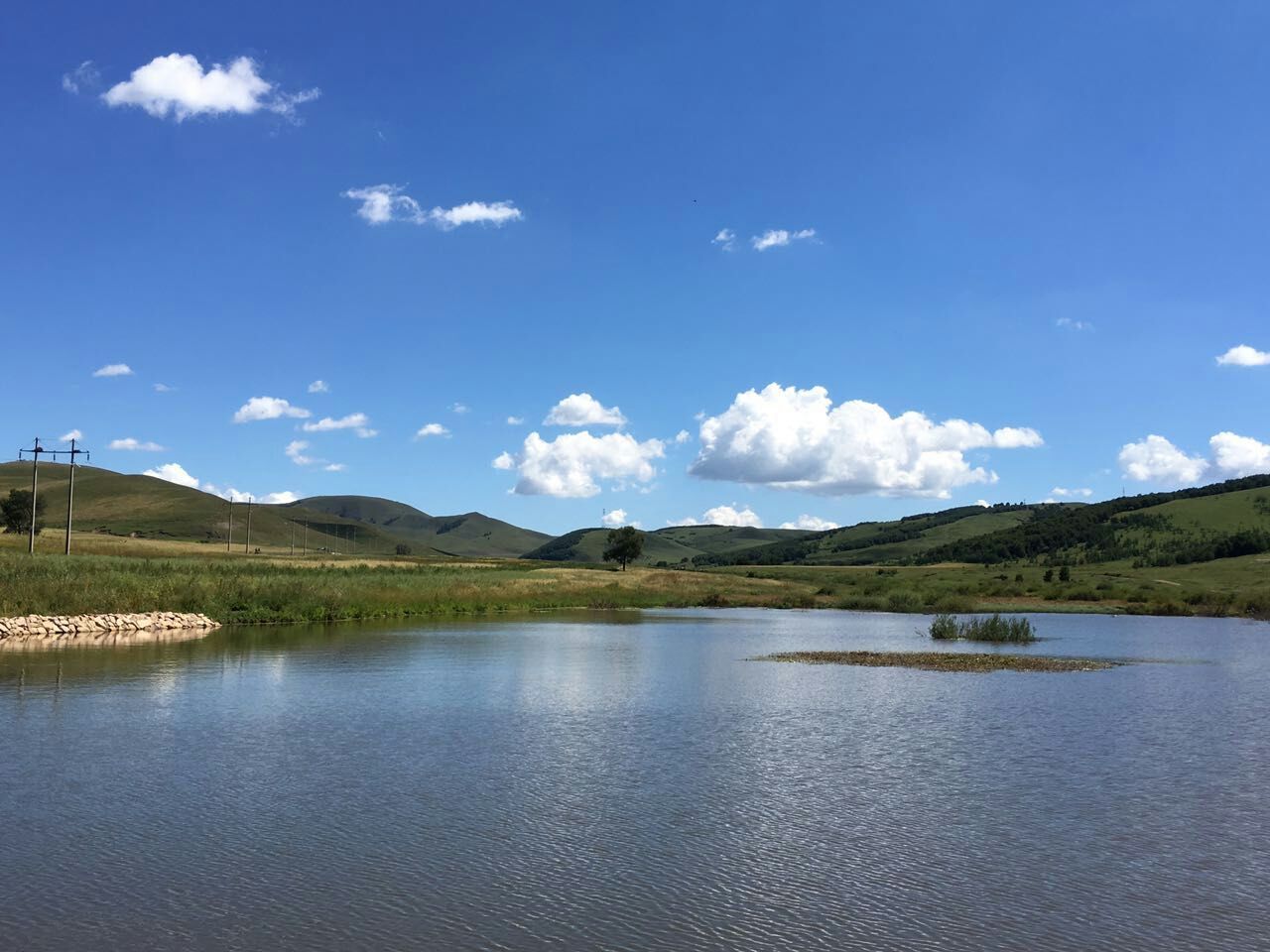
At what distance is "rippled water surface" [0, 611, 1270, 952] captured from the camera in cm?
1146

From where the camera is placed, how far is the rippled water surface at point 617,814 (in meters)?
11.5

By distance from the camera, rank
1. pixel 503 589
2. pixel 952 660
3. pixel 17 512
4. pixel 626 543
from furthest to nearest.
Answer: pixel 626 543 → pixel 17 512 → pixel 503 589 → pixel 952 660

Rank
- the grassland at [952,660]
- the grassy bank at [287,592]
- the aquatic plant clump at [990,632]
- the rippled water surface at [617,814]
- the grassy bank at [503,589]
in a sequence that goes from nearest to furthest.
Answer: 1. the rippled water surface at [617,814]
2. the grassland at [952,660]
3. the grassy bank at [287,592]
4. the grassy bank at [503,589]
5. the aquatic plant clump at [990,632]

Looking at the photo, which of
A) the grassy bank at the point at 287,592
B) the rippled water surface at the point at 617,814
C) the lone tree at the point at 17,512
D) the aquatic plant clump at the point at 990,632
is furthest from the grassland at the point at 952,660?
the lone tree at the point at 17,512

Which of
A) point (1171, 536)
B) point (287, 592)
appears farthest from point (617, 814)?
point (1171, 536)

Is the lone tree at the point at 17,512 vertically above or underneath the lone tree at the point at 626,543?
above

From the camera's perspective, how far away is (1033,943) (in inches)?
432

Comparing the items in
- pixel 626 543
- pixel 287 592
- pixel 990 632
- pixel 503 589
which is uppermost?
pixel 626 543

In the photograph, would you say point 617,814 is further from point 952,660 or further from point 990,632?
point 990,632

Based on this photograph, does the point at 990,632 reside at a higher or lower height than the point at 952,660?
higher

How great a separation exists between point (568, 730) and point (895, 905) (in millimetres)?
12939

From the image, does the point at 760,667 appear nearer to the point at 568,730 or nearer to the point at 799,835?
the point at 568,730

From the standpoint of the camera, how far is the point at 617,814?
53.3 feet

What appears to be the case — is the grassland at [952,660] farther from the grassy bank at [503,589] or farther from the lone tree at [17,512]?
the lone tree at [17,512]
